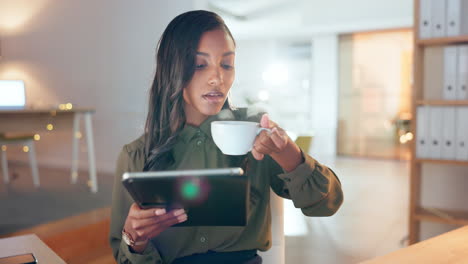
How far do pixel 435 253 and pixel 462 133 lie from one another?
5.68 feet

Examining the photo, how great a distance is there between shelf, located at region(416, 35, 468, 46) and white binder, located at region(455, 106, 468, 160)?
1.20ft

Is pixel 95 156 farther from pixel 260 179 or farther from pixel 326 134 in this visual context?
pixel 326 134

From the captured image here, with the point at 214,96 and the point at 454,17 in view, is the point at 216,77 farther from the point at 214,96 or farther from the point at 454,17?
the point at 454,17

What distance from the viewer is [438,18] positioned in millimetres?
2254

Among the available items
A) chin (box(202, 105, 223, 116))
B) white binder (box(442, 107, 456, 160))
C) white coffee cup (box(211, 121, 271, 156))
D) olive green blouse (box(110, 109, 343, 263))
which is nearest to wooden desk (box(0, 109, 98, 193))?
olive green blouse (box(110, 109, 343, 263))

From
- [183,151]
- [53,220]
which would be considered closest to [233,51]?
[183,151]

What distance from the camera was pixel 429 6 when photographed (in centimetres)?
224

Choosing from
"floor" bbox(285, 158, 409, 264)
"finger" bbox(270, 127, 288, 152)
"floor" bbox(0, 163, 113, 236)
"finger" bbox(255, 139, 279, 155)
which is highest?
"finger" bbox(270, 127, 288, 152)

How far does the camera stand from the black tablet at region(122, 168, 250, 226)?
56 centimetres

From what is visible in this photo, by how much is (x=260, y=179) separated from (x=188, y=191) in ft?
1.00

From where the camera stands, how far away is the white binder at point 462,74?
2.21 meters

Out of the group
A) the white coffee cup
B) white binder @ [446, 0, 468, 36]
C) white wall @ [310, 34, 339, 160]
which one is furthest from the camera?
white wall @ [310, 34, 339, 160]

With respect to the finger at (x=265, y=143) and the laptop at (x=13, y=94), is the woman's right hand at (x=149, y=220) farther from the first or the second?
the laptop at (x=13, y=94)

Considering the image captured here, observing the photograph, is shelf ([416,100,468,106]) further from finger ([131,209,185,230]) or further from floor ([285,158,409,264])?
finger ([131,209,185,230])
